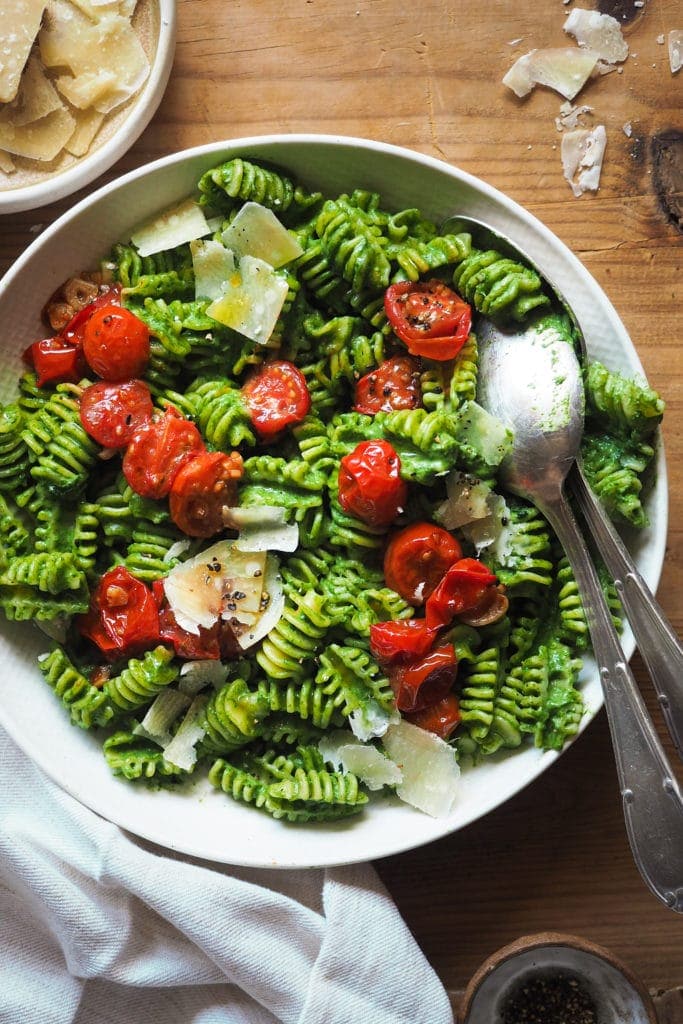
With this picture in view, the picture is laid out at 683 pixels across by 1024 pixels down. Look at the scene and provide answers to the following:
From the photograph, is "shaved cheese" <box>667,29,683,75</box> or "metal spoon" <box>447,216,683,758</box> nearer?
"metal spoon" <box>447,216,683,758</box>

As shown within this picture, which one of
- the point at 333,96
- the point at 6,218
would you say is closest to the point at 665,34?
the point at 333,96

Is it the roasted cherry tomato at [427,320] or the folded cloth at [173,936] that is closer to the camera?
the roasted cherry tomato at [427,320]

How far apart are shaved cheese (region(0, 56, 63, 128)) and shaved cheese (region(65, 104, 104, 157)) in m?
0.07

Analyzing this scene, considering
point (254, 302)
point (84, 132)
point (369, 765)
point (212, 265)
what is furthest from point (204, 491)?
point (84, 132)

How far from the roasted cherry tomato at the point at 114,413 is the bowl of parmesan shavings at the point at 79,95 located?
2.06 ft

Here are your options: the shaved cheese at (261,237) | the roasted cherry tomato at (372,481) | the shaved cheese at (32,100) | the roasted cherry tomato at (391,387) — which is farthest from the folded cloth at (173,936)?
the shaved cheese at (32,100)

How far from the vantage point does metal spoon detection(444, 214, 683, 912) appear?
2.49m

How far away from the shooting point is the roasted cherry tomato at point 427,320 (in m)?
2.58

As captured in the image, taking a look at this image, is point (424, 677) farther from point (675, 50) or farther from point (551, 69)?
point (675, 50)

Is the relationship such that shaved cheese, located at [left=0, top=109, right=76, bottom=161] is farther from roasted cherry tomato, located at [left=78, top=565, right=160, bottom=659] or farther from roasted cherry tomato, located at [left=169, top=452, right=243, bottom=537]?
roasted cherry tomato, located at [left=78, top=565, right=160, bottom=659]

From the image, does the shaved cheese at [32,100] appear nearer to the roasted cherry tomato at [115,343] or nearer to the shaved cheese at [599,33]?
the roasted cherry tomato at [115,343]

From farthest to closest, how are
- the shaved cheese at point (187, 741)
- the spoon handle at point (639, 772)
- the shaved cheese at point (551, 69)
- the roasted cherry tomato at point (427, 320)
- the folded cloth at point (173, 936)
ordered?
the shaved cheese at point (551, 69) < the folded cloth at point (173, 936) < the shaved cheese at point (187, 741) < the roasted cherry tomato at point (427, 320) < the spoon handle at point (639, 772)

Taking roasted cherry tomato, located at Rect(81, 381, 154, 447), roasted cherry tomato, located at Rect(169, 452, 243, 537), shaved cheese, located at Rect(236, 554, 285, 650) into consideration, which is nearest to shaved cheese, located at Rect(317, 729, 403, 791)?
shaved cheese, located at Rect(236, 554, 285, 650)

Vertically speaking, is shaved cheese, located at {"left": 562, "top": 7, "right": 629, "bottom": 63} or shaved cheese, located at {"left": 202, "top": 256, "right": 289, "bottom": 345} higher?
shaved cheese, located at {"left": 562, "top": 7, "right": 629, "bottom": 63}
